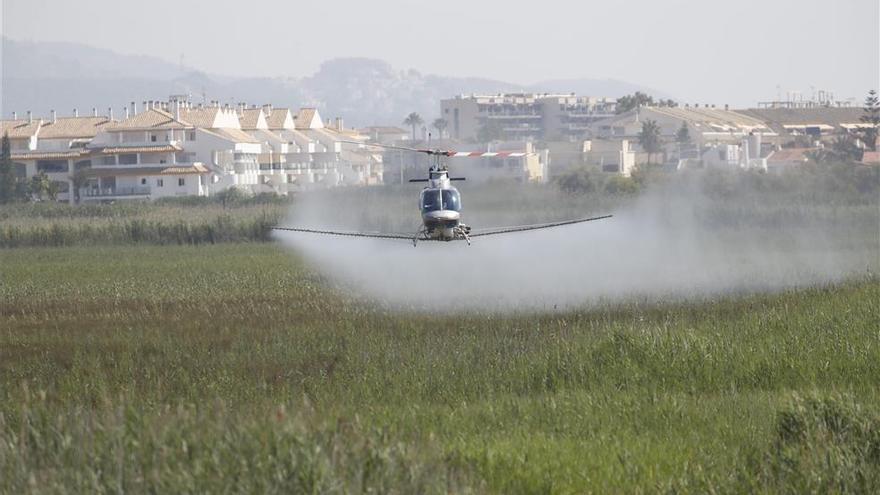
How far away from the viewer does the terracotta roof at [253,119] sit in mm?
154700

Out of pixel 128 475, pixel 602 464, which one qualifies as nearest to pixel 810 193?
pixel 602 464

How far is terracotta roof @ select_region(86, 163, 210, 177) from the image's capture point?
12544cm

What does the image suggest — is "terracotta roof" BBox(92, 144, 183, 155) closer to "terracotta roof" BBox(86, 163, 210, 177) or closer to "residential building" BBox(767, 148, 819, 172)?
"terracotta roof" BBox(86, 163, 210, 177)

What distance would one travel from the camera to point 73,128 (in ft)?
474

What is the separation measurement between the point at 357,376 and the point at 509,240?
21.9 m

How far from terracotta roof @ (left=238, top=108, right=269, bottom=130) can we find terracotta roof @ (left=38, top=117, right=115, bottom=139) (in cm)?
1422

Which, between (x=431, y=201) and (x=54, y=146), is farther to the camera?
(x=54, y=146)

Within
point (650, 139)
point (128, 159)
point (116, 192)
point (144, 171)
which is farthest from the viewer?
point (650, 139)

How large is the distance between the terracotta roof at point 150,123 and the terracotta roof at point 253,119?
18039 mm

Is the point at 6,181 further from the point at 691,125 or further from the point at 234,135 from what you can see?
the point at 691,125

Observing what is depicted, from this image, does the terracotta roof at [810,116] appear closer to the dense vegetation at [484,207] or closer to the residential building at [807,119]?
the residential building at [807,119]

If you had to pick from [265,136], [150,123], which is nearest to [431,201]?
[150,123]

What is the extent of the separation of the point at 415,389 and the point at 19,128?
411ft

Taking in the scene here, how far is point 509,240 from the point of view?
49531 mm
